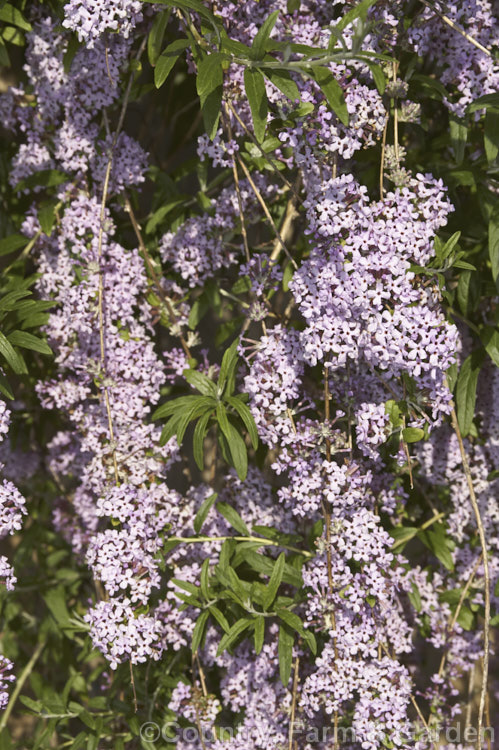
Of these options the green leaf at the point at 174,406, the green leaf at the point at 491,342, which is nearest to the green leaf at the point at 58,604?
the green leaf at the point at 174,406

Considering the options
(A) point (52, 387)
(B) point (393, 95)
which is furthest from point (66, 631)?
(B) point (393, 95)

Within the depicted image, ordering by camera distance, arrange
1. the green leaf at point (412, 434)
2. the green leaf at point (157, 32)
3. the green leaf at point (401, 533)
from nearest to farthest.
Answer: the green leaf at point (412, 434), the green leaf at point (157, 32), the green leaf at point (401, 533)

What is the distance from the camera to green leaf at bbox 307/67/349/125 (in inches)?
76.7

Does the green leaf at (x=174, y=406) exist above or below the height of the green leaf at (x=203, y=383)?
below

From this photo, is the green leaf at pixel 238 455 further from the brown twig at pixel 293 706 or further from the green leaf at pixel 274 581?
the brown twig at pixel 293 706

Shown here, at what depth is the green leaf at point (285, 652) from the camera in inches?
88.8

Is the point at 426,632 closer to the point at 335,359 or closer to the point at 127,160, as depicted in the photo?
the point at 335,359

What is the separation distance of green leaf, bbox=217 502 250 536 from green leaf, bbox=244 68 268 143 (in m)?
1.19

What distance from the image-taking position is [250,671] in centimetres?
262

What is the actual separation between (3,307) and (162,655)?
1.31m

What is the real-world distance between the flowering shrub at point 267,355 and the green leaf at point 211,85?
0.01 m

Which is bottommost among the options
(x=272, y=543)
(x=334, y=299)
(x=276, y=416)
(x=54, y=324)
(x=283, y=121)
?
(x=272, y=543)

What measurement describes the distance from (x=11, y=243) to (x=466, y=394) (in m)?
1.72

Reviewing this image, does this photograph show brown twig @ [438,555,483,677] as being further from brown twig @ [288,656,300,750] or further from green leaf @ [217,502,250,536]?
green leaf @ [217,502,250,536]
